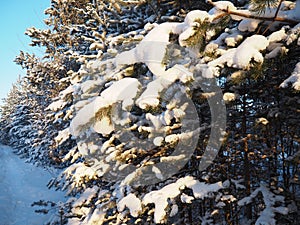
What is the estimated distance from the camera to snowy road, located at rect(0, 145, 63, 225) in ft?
34.8

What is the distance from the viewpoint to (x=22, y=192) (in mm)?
14453

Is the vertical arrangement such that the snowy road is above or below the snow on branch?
below

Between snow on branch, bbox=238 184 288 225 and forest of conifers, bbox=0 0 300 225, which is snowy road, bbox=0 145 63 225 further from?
snow on branch, bbox=238 184 288 225

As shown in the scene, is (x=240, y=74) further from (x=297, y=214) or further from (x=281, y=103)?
(x=297, y=214)

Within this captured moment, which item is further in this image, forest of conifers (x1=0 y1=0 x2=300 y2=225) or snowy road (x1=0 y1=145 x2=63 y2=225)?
snowy road (x1=0 y1=145 x2=63 y2=225)

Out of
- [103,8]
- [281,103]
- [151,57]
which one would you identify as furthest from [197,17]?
[103,8]

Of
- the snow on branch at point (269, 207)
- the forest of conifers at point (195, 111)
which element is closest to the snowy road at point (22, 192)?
the forest of conifers at point (195, 111)

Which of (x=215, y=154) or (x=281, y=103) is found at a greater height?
(x=281, y=103)

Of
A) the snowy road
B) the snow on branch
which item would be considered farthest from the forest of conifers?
the snowy road

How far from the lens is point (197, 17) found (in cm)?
207

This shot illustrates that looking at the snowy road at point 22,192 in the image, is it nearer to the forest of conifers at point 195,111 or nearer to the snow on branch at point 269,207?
the forest of conifers at point 195,111

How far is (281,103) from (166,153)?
5.93 feet

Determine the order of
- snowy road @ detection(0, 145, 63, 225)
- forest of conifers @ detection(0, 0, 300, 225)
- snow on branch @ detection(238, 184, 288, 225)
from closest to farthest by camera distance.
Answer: forest of conifers @ detection(0, 0, 300, 225) → snow on branch @ detection(238, 184, 288, 225) → snowy road @ detection(0, 145, 63, 225)

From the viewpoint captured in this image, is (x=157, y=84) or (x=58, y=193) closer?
(x=157, y=84)
